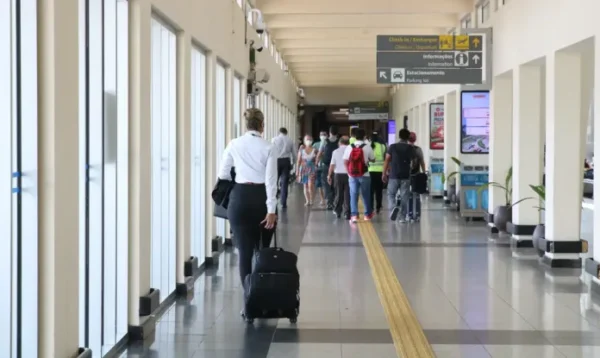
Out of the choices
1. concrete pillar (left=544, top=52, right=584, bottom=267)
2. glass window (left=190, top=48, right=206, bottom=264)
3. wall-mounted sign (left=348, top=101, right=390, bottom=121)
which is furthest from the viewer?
wall-mounted sign (left=348, top=101, right=390, bottom=121)

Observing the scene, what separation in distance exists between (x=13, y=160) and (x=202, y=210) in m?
5.63

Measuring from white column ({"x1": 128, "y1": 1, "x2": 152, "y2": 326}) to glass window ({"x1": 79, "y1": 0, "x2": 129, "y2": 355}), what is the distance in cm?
7

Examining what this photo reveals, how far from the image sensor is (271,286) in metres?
6.45

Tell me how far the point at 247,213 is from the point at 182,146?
65.0 inches

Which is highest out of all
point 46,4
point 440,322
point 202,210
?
point 46,4

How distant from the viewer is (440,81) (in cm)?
1370

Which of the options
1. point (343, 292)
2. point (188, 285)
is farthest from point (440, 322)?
point (188, 285)

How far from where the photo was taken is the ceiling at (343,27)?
16.3 meters

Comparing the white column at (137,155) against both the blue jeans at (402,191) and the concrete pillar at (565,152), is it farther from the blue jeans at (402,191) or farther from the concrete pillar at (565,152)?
the blue jeans at (402,191)

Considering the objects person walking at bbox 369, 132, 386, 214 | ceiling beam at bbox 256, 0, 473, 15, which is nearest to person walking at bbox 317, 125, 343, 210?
person walking at bbox 369, 132, 386, 214

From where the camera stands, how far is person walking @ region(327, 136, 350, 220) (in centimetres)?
1528

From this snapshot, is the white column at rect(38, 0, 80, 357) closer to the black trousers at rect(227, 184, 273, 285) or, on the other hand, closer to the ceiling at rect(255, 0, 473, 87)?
the black trousers at rect(227, 184, 273, 285)

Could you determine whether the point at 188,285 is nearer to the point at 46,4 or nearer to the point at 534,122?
the point at 46,4

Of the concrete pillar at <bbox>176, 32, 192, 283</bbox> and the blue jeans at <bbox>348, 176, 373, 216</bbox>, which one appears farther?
the blue jeans at <bbox>348, 176, 373, 216</bbox>
